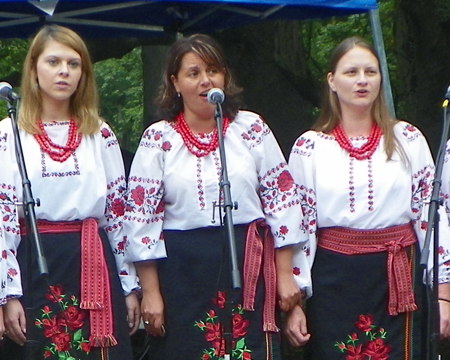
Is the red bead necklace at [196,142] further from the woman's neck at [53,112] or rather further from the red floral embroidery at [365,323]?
the red floral embroidery at [365,323]

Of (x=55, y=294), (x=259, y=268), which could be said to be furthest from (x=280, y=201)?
(x=55, y=294)

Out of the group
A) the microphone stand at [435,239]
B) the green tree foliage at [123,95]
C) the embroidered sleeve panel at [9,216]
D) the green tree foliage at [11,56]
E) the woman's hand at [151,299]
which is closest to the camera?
the microphone stand at [435,239]

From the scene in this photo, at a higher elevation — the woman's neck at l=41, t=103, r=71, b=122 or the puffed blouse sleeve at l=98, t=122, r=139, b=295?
the woman's neck at l=41, t=103, r=71, b=122

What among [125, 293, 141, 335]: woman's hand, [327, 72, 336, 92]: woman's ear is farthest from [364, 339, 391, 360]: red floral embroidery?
[327, 72, 336, 92]: woman's ear

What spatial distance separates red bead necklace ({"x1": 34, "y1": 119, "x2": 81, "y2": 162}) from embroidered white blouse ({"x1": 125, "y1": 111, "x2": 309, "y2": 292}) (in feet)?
0.90

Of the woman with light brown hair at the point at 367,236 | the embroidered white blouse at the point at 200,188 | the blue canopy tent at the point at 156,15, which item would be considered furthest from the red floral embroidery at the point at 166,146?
the blue canopy tent at the point at 156,15

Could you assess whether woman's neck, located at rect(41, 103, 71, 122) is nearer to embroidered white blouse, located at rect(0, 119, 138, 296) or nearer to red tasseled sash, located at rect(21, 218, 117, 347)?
embroidered white blouse, located at rect(0, 119, 138, 296)

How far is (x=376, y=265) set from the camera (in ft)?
13.9

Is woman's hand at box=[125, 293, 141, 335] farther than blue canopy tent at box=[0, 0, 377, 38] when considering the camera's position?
No

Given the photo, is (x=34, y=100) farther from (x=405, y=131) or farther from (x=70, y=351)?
(x=405, y=131)

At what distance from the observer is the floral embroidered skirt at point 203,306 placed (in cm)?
419

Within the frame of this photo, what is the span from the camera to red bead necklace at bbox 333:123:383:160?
169 inches

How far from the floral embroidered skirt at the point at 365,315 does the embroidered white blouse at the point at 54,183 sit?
3.25 feet

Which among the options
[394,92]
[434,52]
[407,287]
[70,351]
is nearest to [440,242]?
[407,287]
